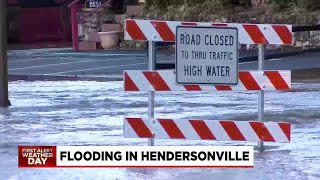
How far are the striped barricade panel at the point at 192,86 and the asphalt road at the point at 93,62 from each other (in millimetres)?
12114

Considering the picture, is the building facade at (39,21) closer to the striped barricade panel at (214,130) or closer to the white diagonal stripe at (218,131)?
Answer: the striped barricade panel at (214,130)

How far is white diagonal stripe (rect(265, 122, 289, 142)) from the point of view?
38.1 ft

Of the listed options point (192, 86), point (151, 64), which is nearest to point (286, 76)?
point (192, 86)

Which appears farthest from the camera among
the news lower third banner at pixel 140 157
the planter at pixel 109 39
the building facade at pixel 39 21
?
the building facade at pixel 39 21

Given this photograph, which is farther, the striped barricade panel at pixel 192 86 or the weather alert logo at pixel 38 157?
the striped barricade panel at pixel 192 86

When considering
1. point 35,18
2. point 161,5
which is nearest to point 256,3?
point 161,5

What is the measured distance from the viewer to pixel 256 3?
32.1 metres

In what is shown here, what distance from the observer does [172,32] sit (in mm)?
11625

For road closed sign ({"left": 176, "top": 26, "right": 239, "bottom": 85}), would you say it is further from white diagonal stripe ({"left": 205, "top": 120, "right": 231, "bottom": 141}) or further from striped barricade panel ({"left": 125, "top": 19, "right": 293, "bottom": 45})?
white diagonal stripe ({"left": 205, "top": 120, "right": 231, "bottom": 141})

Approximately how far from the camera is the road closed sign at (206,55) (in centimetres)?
1143

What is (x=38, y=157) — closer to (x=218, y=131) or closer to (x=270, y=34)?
(x=218, y=131)

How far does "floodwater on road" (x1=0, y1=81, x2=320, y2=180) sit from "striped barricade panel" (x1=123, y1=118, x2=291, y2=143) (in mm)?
291

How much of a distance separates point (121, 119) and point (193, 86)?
12.6 feet

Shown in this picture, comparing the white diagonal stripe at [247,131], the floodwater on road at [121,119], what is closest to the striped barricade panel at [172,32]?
the white diagonal stripe at [247,131]
